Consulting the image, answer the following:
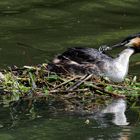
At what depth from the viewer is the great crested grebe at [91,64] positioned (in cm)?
912

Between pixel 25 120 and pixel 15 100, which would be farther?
pixel 15 100

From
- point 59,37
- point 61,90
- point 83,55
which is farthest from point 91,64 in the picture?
point 59,37

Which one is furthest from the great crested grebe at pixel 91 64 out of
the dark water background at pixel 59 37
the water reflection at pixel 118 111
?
the dark water background at pixel 59 37

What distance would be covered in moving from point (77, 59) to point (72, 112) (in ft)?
4.52

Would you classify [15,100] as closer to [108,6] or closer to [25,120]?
[25,120]

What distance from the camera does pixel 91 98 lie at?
8609 mm

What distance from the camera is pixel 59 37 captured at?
13180 mm

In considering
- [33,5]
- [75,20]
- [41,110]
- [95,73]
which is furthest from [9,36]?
[41,110]

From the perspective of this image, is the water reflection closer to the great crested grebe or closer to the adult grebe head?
the great crested grebe

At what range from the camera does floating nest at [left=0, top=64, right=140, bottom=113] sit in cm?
845

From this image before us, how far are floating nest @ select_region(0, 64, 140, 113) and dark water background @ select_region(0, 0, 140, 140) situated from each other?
0.48m

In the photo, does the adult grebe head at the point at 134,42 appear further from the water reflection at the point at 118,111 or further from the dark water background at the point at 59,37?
the water reflection at the point at 118,111

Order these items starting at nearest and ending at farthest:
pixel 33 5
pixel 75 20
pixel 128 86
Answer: pixel 128 86 < pixel 75 20 < pixel 33 5

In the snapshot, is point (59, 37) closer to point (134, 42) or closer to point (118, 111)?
point (134, 42)
